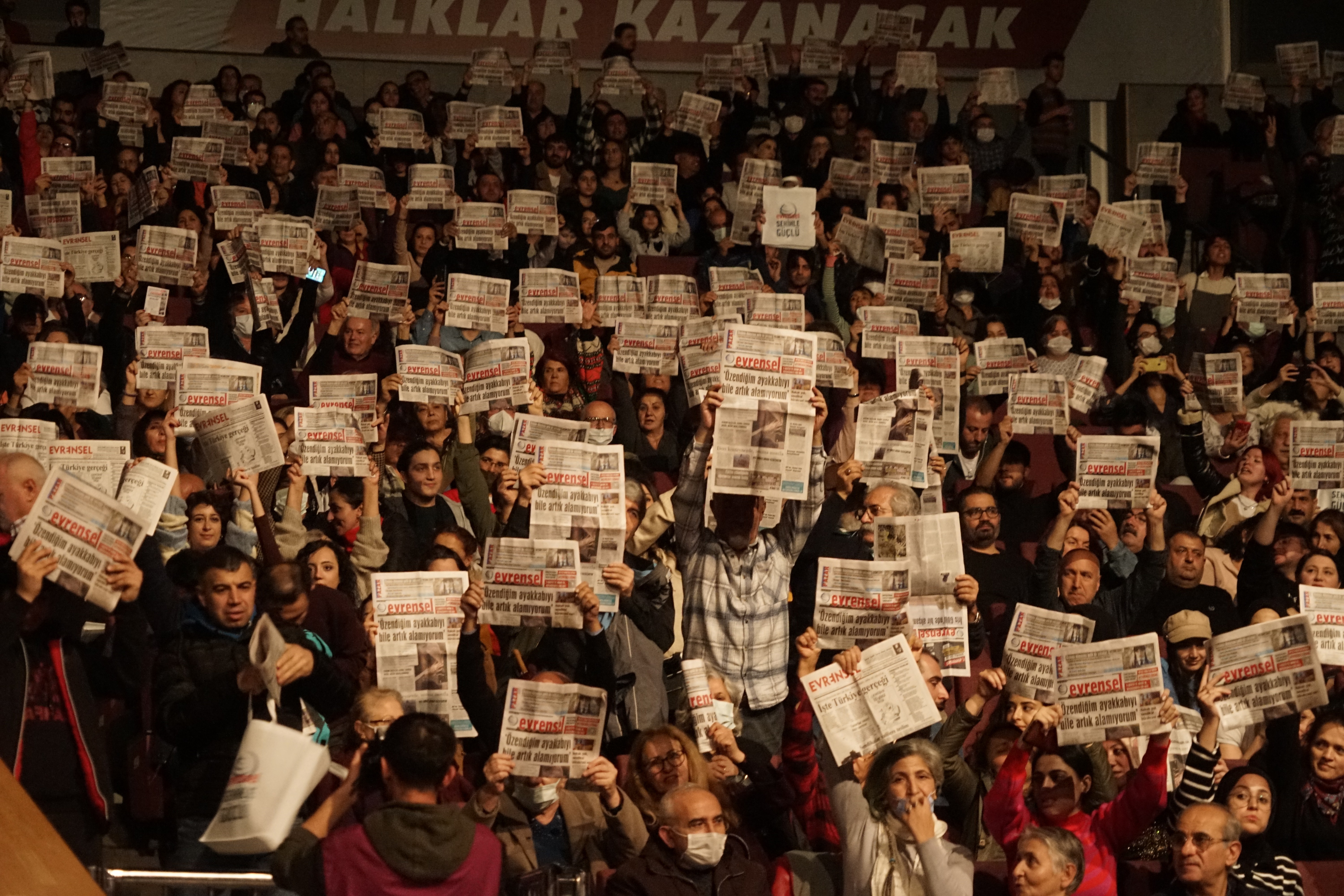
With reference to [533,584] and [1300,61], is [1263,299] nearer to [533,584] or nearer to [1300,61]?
[1300,61]

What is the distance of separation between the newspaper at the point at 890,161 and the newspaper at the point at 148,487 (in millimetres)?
6426

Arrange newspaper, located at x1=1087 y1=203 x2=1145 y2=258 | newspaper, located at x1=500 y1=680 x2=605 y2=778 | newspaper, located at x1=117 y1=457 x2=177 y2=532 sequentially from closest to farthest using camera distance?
newspaper, located at x1=500 y1=680 x2=605 y2=778 < newspaper, located at x1=117 y1=457 x2=177 y2=532 < newspaper, located at x1=1087 y1=203 x2=1145 y2=258

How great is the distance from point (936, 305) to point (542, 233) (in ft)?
7.63

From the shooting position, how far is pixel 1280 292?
1009cm

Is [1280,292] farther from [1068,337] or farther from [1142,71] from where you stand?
[1142,71]

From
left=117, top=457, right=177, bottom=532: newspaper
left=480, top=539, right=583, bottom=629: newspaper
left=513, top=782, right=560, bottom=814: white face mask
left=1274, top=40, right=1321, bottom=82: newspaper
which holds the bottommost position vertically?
left=513, top=782, right=560, bottom=814: white face mask

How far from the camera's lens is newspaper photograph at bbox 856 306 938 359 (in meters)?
8.92

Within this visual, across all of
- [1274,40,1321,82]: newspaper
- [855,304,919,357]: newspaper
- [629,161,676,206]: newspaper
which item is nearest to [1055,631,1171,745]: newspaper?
[855,304,919,357]: newspaper

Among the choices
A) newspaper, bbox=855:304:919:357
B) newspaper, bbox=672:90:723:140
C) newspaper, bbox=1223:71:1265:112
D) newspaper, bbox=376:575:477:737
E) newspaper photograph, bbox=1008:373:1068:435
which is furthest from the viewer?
newspaper, bbox=1223:71:1265:112

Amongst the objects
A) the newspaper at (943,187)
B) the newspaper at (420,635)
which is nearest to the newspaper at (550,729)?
the newspaper at (420,635)

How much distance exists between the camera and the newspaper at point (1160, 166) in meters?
11.7

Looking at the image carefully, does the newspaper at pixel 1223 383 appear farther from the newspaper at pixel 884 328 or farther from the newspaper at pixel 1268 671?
the newspaper at pixel 1268 671

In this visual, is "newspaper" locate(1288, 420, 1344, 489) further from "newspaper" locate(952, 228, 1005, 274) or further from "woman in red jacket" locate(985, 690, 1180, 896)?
"woman in red jacket" locate(985, 690, 1180, 896)

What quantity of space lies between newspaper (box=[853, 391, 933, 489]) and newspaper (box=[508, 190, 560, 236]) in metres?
3.67
